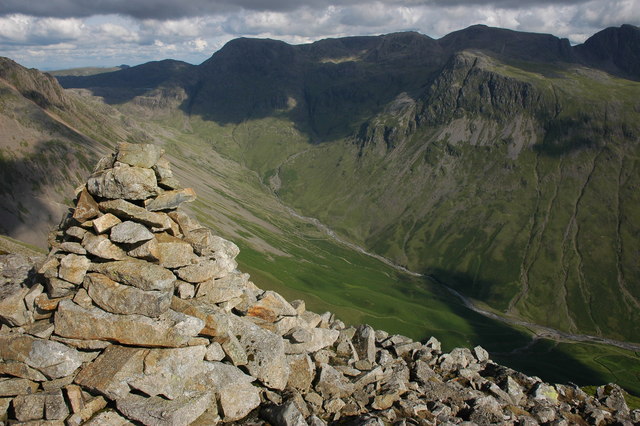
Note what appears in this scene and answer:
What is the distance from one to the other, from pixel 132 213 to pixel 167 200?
2.85 m

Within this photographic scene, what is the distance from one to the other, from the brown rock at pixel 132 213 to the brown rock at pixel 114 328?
6353 millimetres

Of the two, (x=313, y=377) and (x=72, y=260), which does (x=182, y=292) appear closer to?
(x=72, y=260)

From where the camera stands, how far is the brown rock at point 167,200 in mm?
30359

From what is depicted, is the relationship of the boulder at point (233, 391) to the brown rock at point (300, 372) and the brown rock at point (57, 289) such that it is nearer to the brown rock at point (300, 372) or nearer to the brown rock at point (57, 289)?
the brown rock at point (300, 372)

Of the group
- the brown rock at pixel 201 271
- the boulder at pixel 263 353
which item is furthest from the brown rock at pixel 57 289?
the boulder at pixel 263 353

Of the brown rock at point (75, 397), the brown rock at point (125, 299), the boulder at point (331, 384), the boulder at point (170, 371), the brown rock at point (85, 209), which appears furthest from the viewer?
the boulder at point (331, 384)

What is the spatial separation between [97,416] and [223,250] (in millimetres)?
13412

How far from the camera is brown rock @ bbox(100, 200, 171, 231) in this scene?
93.9 ft

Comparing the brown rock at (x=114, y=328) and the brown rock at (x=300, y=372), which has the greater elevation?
the brown rock at (x=114, y=328)

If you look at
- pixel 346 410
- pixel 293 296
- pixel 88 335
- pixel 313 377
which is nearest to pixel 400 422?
pixel 346 410

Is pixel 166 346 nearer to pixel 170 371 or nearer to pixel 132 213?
pixel 170 371

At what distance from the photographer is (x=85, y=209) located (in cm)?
2867

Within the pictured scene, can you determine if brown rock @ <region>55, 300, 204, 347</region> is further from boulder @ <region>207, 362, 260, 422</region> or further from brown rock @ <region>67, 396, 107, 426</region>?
brown rock @ <region>67, 396, 107, 426</region>

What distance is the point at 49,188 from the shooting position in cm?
19100
